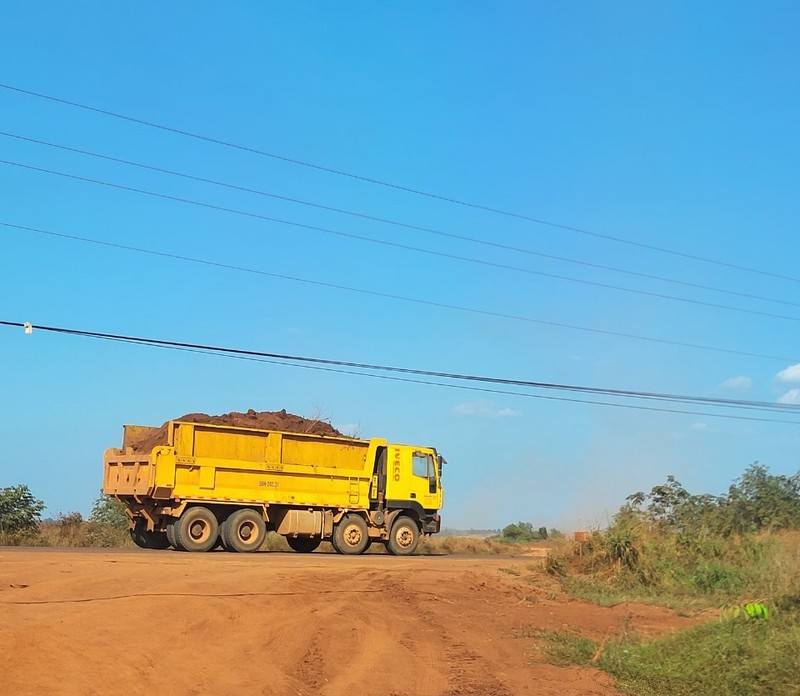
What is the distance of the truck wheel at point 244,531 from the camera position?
75.3 feet

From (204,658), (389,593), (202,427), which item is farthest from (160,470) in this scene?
(204,658)

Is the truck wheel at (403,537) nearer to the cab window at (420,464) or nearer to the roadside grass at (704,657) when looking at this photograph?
the cab window at (420,464)

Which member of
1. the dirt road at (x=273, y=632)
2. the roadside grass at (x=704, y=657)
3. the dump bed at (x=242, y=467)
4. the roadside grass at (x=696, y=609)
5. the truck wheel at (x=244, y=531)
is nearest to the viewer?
the dirt road at (x=273, y=632)

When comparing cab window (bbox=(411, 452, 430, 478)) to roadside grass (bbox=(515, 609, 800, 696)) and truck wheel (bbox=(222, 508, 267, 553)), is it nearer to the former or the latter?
truck wheel (bbox=(222, 508, 267, 553))

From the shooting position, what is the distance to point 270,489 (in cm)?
2364

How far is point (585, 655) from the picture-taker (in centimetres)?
1015

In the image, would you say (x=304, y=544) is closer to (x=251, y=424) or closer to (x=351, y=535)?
(x=351, y=535)

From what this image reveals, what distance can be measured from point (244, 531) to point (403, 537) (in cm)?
536

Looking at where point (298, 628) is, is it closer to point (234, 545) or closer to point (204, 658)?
point (204, 658)

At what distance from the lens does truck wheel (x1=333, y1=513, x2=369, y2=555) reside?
82.6 feet

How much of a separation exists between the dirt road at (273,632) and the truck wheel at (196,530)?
7.56 m

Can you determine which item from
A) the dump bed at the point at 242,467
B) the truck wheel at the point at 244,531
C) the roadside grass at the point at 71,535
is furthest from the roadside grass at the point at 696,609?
the roadside grass at the point at 71,535

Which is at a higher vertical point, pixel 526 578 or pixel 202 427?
pixel 202 427

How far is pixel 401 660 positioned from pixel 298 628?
131 centimetres
